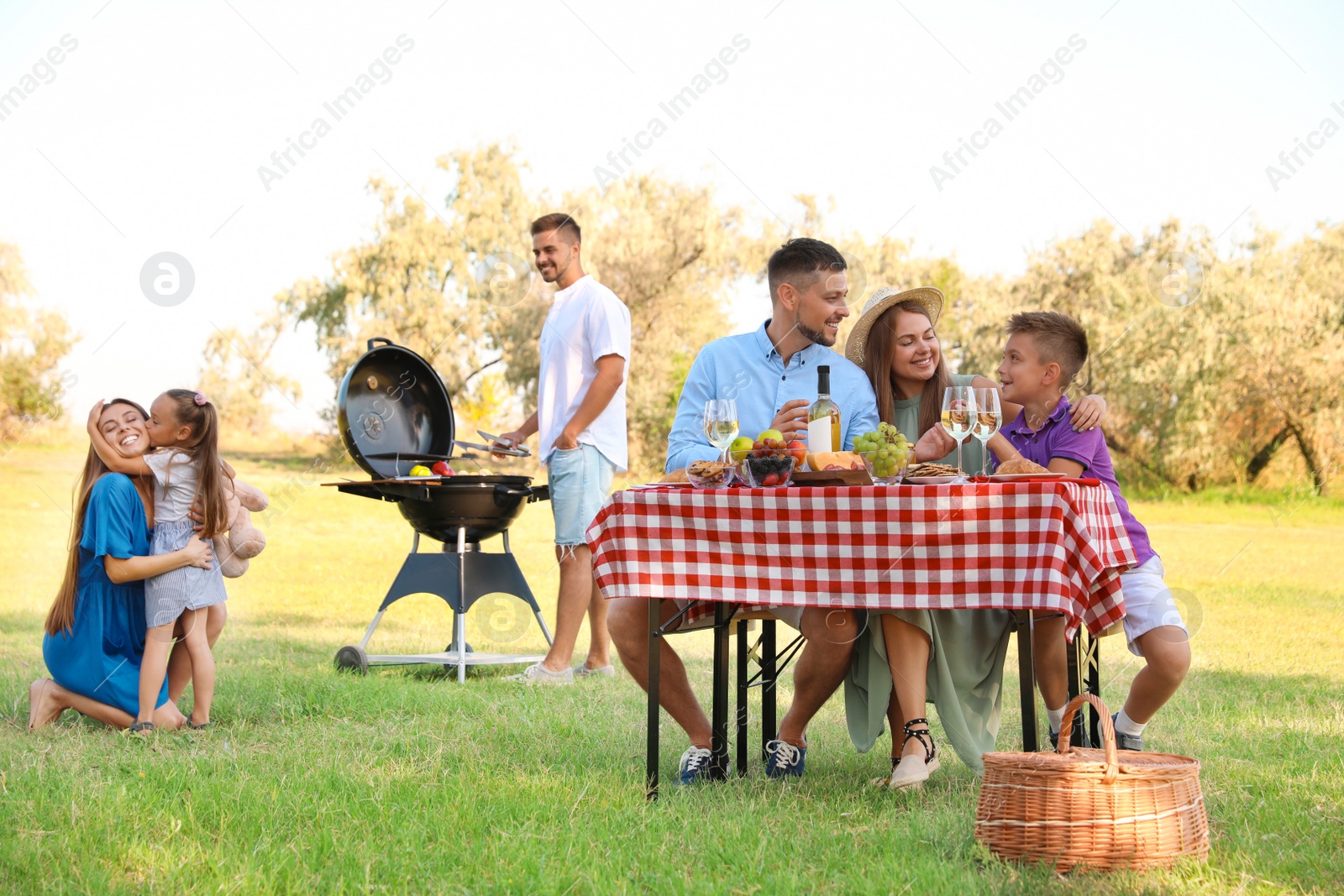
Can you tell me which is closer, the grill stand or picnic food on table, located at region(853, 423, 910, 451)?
picnic food on table, located at region(853, 423, 910, 451)

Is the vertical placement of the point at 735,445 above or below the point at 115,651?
above

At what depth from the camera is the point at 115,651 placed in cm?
426

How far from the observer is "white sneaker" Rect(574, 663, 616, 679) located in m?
5.64

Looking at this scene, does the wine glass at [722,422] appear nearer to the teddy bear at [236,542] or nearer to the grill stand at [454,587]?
the teddy bear at [236,542]

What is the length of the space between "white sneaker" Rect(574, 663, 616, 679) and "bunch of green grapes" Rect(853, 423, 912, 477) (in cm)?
304

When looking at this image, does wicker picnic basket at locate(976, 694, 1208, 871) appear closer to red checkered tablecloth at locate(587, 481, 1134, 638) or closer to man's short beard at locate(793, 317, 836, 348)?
red checkered tablecloth at locate(587, 481, 1134, 638)

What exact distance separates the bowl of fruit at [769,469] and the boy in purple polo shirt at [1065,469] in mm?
756

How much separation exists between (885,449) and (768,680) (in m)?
1.19

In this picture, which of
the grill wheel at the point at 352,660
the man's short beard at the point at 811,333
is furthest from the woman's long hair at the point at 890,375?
the grill wheel at the point at 352,660

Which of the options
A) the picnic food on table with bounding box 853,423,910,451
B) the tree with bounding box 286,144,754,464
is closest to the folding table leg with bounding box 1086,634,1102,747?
the picnic food on table with bounding box 853,423,910,451

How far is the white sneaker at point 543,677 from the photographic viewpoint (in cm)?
536

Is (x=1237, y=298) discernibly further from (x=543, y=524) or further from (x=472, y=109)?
(x=472, y=109)

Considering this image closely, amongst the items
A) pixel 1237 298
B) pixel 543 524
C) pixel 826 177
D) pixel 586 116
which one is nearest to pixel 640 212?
pixel 586 116

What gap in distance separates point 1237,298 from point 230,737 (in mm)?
20635
